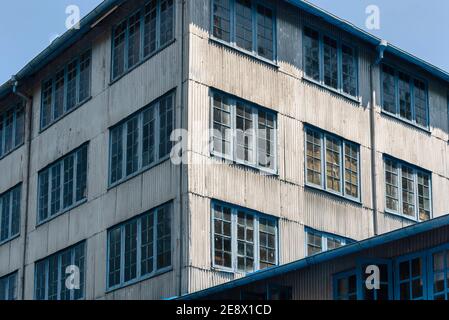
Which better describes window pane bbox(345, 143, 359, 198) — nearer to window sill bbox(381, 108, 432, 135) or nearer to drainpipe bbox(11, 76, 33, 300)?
window sill bbox(381, 108, 432, 135)

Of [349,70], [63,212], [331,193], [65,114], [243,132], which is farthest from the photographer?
[65,114]

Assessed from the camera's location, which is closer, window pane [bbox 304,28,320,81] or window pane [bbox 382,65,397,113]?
window pane [bbox 304,28,320,81]

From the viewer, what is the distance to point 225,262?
106ft

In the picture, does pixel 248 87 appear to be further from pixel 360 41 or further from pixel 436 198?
pixel 436 198

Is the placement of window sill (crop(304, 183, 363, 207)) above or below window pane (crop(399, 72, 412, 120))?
below

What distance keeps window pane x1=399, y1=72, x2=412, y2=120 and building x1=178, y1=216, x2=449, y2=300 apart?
45.3 feet

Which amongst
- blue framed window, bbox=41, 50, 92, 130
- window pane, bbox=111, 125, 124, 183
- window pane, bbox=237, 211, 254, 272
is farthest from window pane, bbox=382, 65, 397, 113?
blue framed window, bbox=41, 50, 92, 130

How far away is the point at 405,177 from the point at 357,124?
10.1ft

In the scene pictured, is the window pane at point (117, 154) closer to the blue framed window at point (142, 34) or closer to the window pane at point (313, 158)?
the blue framed window at point (142, 34)

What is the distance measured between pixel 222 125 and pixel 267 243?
3956mm

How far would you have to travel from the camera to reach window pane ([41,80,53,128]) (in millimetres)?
41094

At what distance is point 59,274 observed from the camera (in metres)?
38.1

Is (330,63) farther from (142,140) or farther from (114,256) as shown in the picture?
(114,256)

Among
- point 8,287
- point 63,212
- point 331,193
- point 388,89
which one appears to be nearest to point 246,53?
point 331,193
